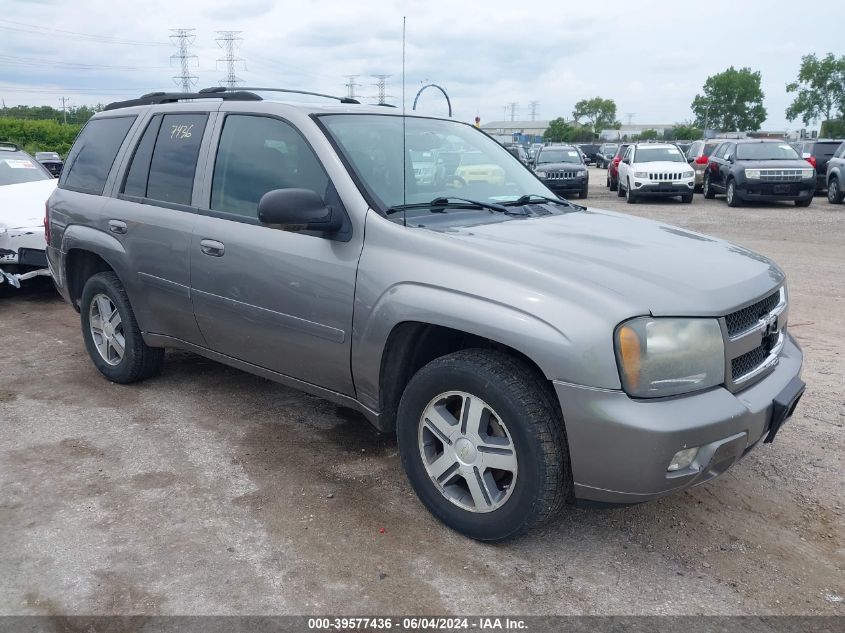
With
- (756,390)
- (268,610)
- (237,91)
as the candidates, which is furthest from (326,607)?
(237,91)

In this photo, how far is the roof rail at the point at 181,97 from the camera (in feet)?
13.8

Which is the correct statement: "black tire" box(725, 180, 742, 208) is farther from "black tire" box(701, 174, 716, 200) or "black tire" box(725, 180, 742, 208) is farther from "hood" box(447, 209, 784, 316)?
"hood" box(447, 209, 784, 316)

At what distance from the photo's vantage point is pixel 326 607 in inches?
106

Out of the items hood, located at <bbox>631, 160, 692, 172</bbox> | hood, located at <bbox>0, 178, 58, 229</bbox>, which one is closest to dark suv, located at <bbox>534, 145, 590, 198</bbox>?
hood, located at <bbox>631, 160, 692, 172</bbox>

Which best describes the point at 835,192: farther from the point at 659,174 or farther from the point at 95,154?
the point at 95,154

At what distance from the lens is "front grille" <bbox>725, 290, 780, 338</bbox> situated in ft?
9.36

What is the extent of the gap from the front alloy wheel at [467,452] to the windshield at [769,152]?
16.6m

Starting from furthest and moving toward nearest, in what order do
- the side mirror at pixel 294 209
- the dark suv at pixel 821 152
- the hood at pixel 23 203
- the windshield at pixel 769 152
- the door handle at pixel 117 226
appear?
the dark suv at pixel 821 152 < the windshield at pixel 769 152 < the hood at pixel 23 203 < the door handle at pixel 117 226 < the side mirror at pixel 294 209

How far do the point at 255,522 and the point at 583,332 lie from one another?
1682mm

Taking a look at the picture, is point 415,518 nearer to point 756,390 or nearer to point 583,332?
point 583,332

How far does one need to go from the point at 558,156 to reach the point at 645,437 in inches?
801

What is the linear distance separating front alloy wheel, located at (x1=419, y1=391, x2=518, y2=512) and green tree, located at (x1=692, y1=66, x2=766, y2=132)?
115727 millimetres

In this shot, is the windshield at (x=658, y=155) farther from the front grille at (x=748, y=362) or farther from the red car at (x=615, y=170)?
the front grille at (x=748, y=362)

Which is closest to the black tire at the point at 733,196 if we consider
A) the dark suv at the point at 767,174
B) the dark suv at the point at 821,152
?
the dark suv at the point at 767,174
